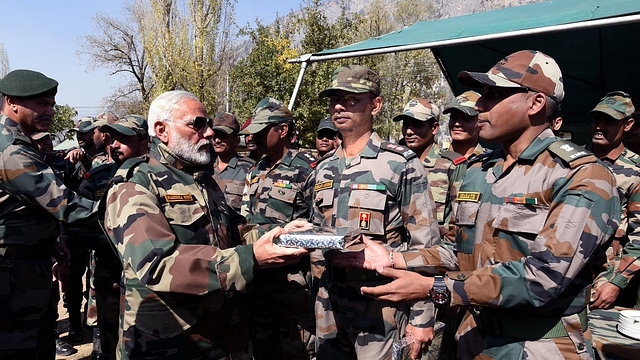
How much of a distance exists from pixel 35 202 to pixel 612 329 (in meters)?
4.32

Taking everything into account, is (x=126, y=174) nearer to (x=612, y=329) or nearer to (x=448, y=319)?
(x=448, y=319)

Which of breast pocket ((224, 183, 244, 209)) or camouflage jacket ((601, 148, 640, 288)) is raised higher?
breast pocket ((224, 183, 244, 209))

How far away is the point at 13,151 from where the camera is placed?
3467 mm

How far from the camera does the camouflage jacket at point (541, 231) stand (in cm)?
182

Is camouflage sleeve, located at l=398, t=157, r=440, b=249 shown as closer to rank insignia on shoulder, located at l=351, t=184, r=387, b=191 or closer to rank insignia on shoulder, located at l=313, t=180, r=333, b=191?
rank insignia on shoulder, located at l=351, t=184, r=387, b=191

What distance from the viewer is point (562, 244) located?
1.81 m

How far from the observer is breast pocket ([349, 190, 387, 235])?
118 inches

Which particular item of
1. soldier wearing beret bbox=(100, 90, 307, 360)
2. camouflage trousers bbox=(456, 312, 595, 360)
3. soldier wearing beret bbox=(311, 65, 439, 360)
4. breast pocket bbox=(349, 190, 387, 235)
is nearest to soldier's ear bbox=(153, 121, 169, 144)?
soldier wearing beret bbox=(100, 90, 307, 360)

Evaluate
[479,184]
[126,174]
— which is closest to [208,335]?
[126,174]

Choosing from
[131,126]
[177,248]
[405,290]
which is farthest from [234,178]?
[405,290]

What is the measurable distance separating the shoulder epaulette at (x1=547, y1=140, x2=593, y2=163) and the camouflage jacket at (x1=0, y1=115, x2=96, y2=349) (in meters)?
3.30

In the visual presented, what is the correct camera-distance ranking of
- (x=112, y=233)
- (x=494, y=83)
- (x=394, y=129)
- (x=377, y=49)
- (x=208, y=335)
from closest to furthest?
1. (x=494, y=83)
2. (x=112, y=233)
3. (x=208, y=335)
4. (x=377, y=49)
5. (x=394, y=129)

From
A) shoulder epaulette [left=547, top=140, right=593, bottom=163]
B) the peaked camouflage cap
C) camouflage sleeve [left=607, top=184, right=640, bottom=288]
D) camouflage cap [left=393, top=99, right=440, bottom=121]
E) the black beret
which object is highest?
the black beret

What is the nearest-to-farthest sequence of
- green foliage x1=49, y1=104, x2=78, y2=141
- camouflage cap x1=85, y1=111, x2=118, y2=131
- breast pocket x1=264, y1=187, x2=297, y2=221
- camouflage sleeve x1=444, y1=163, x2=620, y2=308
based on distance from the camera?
camouflage sleeve x1=444, y1=163, x2=620, y2=308
breast pocket x1=264, y1=187, x2=297, y2=221
camouflage cap x1=85, y1=111, x2=118, y2=131
green foliage x1=49, y1=104, x2=78, y2=141
